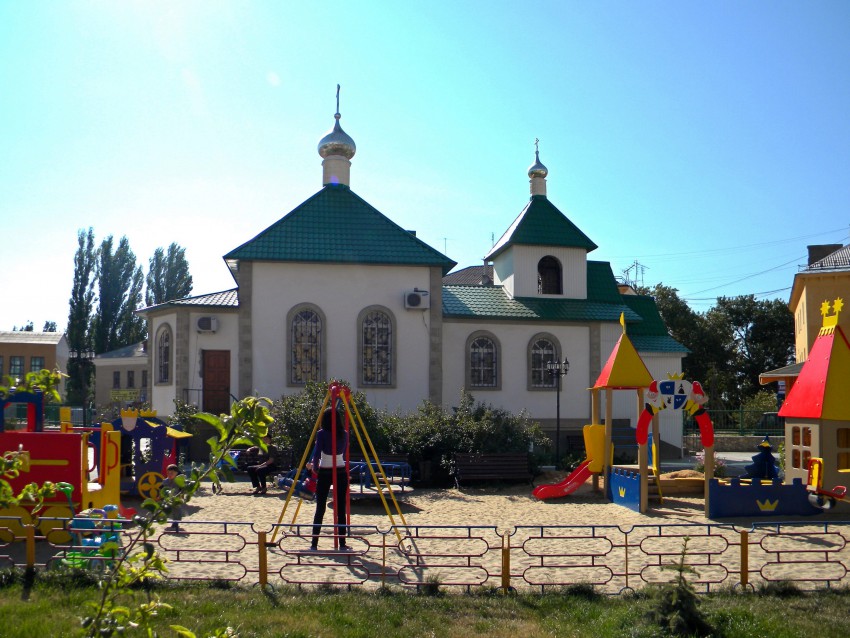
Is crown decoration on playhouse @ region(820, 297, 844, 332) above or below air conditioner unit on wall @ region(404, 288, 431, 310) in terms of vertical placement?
below

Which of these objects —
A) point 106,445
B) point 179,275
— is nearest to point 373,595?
point 106,445

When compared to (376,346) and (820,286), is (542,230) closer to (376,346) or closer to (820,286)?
(376,346)

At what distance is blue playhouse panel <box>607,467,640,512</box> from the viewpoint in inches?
571

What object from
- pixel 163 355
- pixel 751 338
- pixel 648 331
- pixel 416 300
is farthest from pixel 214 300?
pixel 751 338

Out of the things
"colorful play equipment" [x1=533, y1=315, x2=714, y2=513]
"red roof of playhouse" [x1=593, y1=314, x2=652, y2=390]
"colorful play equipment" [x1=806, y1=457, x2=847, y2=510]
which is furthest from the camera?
"red roof of playhouse" [x1=593, y1=314, x2=652, y2=390]

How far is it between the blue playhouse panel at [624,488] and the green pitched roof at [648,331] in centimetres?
1110

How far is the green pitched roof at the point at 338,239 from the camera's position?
2297 cm

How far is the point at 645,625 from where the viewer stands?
649cm

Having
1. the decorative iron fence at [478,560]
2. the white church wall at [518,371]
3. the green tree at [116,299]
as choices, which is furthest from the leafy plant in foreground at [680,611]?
the green tree at [116,299]

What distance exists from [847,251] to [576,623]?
2369cm

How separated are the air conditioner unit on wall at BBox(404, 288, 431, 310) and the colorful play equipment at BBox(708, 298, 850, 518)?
37.9ft

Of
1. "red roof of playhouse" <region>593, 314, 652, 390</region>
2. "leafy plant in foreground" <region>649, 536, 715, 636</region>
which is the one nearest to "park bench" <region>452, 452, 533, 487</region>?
"red roof of playhouse" <region>593, 314, 652, 390</region>

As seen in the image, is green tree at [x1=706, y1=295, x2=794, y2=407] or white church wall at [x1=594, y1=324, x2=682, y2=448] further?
green tree at [x1=706, y1=295, x2=794, y2=407]

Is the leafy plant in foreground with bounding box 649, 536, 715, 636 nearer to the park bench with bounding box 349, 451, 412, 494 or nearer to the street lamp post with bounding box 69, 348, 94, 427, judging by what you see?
the park bench with bounding box 349, 451, 412, 494
